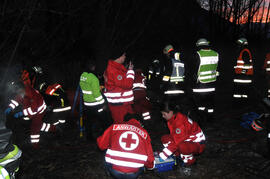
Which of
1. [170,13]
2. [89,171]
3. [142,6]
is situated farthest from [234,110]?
[170,13]

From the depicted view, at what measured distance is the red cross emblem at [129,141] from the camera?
262 cm

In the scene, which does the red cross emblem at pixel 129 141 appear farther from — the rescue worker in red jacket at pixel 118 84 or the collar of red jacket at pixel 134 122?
the rescue worker in red jacket at pixel 118 84

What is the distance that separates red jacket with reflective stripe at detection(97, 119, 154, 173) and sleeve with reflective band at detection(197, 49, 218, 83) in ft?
9.95

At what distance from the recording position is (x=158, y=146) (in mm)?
4652

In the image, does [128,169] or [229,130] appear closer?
[128,169]

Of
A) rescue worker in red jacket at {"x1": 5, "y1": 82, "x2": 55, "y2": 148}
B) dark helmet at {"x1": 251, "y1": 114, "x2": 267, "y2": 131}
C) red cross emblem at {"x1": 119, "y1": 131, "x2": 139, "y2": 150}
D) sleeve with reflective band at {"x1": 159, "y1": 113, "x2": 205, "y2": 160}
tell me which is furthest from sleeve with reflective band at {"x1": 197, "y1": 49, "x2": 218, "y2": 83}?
rescue worker in red jacket at {"x1": 5, "y1": 82, "x2": 55, "y2": 148}

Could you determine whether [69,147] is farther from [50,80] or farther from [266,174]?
[50,80]

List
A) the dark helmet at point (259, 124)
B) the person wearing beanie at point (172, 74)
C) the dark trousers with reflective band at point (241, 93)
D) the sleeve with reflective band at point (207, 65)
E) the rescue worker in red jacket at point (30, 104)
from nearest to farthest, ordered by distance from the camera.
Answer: the dark helmet at point (259, 124) < the rescue worker in red jacket at point (30, 104) < the sleeve with reflective band at point (207, 65) < the person wearing beanie at point (172, 74) < the dark trousers with reflective band at point (241, 93)

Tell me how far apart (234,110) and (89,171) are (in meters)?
4.77

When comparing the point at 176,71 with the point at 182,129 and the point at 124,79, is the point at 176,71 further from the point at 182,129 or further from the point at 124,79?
the point at 182,129

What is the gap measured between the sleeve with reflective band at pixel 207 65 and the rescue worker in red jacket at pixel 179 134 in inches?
79.5

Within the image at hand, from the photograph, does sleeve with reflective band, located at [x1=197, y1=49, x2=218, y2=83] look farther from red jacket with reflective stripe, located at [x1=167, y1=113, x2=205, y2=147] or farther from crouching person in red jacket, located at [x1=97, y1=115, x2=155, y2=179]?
crouching person in red jacket, located at [x1=97, y1=115, x2=155, y2=179]

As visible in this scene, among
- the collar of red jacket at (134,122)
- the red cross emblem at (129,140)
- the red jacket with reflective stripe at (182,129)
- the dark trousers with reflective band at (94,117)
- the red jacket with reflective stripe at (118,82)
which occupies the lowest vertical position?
the dark trousers with reflective band at (94,117)

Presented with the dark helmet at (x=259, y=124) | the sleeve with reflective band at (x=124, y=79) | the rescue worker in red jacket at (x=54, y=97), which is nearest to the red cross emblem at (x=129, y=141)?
the sleeve with reflective band at (x=124, y=79)
